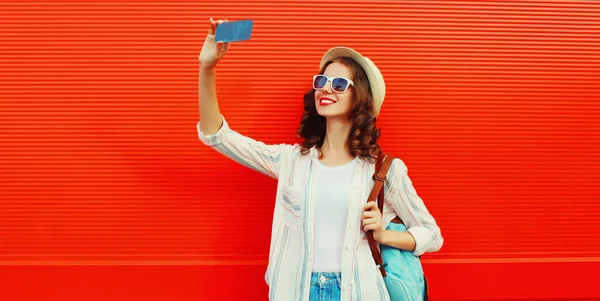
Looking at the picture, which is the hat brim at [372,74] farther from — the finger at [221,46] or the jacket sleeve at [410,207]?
the finger at [221,46]

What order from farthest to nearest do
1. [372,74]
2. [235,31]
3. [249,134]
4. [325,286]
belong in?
[249,134], [372,74], [325,286], [235,31]

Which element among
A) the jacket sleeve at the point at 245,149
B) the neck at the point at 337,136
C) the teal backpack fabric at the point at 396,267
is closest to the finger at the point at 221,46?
the jacket sleeve at the point at 245,149

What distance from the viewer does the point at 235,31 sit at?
1.35 metres

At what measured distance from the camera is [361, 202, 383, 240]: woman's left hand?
143 centimetres

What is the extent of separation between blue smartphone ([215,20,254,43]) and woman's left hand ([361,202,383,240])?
0.72 metres

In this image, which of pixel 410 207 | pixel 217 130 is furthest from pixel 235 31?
pixel 410 207

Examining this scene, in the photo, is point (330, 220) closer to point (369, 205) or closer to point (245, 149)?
point (369, 205)

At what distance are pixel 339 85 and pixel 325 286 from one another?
737 mm

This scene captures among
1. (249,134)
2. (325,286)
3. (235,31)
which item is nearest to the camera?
(235,31)

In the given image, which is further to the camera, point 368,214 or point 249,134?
point 249,134

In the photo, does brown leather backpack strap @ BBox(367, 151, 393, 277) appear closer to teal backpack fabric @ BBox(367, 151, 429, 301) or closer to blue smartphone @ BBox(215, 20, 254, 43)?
teal backpack fabric @ BBox(367, 151, 429, 301)

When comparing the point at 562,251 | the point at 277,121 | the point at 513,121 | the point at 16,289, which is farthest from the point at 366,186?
the point at 16,289

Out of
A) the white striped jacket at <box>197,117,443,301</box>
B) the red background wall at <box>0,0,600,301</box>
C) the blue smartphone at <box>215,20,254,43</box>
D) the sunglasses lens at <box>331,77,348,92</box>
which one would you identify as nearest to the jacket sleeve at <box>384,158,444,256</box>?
the white striped jacket at <box>197,117,443,301</box>

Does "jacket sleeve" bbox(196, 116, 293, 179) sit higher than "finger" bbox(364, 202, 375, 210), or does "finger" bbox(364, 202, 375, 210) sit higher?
"jacket sleeve" bbox(196, 116, 293, 179)
